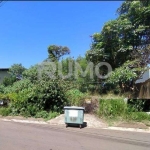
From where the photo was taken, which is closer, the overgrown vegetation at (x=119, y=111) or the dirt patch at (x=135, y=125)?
the dirt patch at (x=135, y=125)

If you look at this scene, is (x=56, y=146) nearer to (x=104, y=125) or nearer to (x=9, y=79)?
(x=104, y=125)

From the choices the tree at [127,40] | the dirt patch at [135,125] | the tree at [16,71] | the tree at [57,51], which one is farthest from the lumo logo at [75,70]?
the tree at [57,51]

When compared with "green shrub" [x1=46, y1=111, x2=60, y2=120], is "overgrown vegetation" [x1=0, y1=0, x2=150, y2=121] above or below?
above

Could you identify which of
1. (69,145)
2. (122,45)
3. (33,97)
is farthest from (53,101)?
(122,45)

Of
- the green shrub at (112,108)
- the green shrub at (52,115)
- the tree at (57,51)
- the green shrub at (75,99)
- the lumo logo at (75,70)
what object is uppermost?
the tree at (57,51)

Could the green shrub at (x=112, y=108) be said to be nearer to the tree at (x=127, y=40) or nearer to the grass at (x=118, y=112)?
the grass at (x=118, y=112)

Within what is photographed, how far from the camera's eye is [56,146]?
635 cm

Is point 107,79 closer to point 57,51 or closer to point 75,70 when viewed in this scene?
point 75,70

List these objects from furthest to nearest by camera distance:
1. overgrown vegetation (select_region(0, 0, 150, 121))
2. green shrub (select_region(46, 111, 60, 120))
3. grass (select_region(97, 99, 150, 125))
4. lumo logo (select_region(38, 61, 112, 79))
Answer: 1. lumo logo (select_region(38, 61, 112, 79))
2. overgrown vegetation (select_region(0, 0, 150, 121))
3. green shrub (select_region(46, 111, 60, 120))
4. grass (select_region(97, 99, 150, 125))

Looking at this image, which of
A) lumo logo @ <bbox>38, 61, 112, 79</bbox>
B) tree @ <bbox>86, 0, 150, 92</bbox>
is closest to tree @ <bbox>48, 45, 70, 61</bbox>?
lumo logo @ <bbox>38, 61, 112, 79</bbox>

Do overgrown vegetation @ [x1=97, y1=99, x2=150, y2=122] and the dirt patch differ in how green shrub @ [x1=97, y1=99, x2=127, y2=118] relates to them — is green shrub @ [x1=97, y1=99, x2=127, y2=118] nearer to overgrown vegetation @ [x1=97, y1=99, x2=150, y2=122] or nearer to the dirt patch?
overgrown vegetation @ [x1=97, y1=99, x2=150, y2=122]

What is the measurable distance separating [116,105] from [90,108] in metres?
1.84

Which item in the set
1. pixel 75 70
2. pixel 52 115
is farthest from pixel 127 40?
pixel 52 115

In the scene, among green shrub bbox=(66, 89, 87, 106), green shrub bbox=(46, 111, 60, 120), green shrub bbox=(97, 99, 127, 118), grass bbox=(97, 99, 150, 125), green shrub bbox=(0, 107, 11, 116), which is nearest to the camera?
grass bbox=(97, 99, 150, 125)
